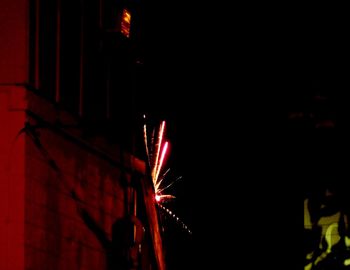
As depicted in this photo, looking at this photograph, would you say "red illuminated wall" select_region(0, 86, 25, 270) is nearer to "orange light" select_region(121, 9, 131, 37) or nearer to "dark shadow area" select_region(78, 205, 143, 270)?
"dark shadow area" select_region(78, 205, 143, 270)

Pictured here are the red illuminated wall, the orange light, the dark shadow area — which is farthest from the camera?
the orange light

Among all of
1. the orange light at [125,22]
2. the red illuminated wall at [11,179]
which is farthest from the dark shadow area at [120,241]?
the orange light at [125,22]

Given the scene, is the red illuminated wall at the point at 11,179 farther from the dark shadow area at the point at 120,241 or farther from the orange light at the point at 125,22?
the orange light at the point at 125,22

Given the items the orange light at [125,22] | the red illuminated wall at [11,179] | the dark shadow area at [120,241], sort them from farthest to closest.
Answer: the orange light at [125,22]
the dark shadow area at [120,241]
the red illuminated wall at [11,179]

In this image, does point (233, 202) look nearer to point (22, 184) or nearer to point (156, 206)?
point (156, 206)

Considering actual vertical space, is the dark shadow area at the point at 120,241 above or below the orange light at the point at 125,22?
below

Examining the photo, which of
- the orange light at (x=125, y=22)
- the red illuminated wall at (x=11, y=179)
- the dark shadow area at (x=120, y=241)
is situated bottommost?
the dark shadow area at (x=120, y=241)

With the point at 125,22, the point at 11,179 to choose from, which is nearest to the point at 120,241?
the point at 11,179

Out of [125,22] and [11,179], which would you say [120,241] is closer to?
[11,179]

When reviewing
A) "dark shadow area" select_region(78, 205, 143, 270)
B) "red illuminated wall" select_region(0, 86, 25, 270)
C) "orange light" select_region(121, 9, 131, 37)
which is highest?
"orange light" select_region(121, 9, 131, 37)

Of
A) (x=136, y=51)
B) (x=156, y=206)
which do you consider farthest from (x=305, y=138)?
(x=156, y=206)

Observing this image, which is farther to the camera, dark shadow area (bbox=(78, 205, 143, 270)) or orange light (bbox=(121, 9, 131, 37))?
orange light (bbox=(121, 9, 131, 37))

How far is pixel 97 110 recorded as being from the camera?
12.7m

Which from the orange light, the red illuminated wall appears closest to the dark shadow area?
→ the red illuminated wall
